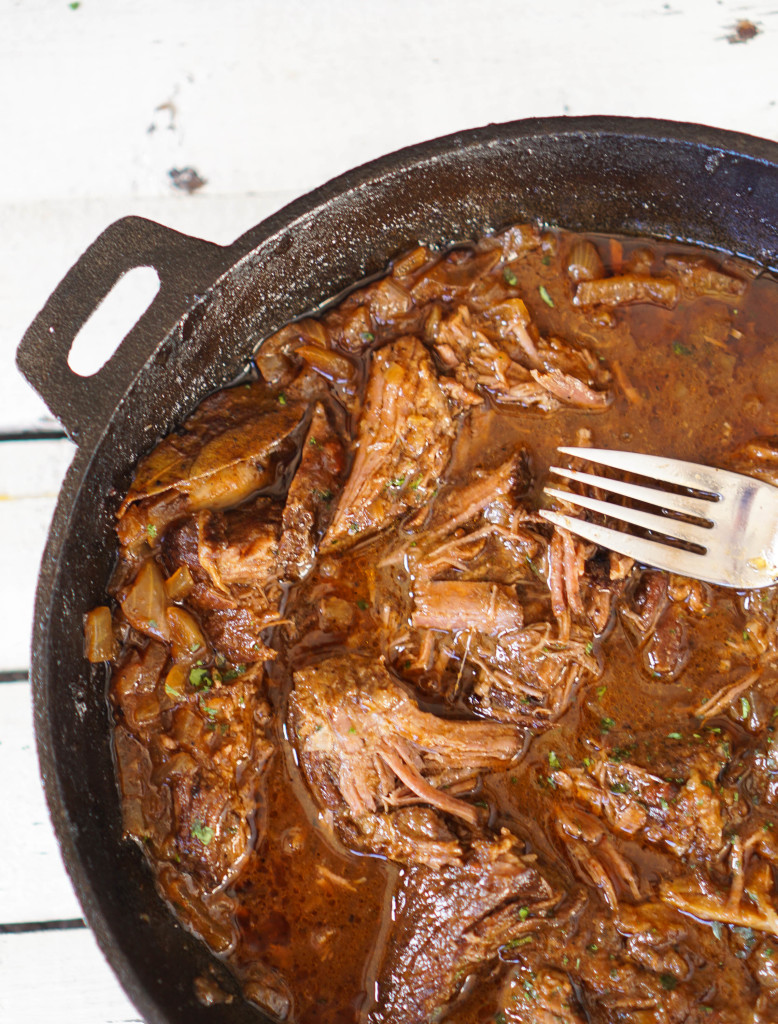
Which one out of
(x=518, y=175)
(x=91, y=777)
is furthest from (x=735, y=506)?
(x=91, y=777)

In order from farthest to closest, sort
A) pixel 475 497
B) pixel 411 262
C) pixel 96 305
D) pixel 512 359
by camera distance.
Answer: pixel 411 262, pixel 512 359, pixel 475 497, pixel 96 305

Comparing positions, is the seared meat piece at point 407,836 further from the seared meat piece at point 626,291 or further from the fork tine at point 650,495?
the seared meat piece at point 626,291

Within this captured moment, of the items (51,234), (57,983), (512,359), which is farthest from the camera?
(51,234)

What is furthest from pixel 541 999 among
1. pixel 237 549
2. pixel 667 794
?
pixel 237 549

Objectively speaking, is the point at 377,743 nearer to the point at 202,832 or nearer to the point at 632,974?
the point at 202,832

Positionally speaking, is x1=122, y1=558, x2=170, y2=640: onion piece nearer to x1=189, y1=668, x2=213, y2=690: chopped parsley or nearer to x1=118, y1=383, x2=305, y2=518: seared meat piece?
x1=189, y1=668, x2=213, y2=690: chopped parsley

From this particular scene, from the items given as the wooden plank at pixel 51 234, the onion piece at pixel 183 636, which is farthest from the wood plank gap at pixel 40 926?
the wooden plank at pixel 51 234

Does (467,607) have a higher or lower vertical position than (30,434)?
lower

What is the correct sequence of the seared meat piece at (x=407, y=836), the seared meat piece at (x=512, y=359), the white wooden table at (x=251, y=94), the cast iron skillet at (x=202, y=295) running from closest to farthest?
the cast iron skillet at (x=202, y=295), the seared meat piece at (x=407, y=836), the seared meat piece at (x=512, y=359), the white wooden table at (x=251, y=94)
